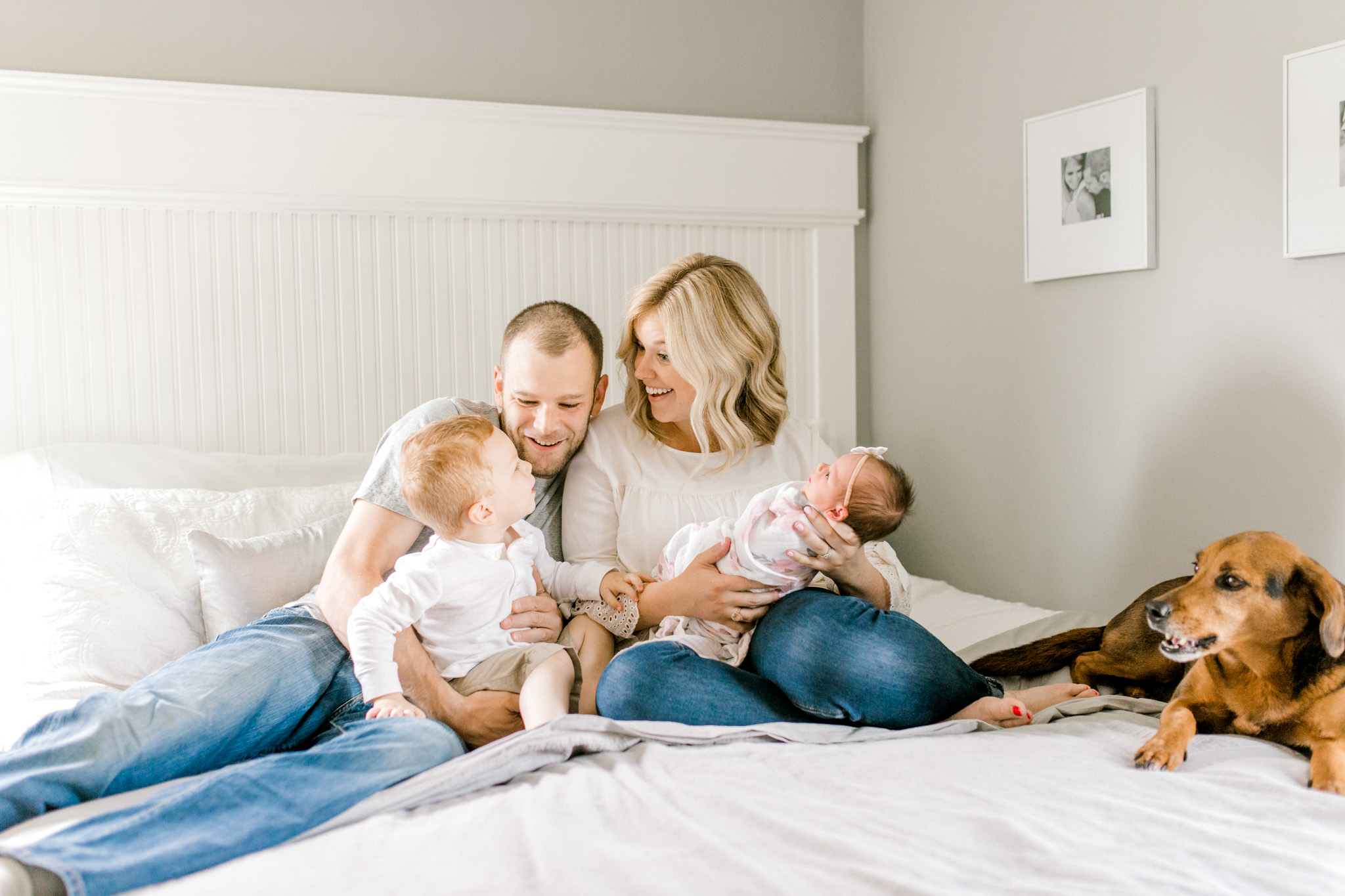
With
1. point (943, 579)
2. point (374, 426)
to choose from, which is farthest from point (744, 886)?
point (943, 579)

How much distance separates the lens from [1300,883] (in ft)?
2.74

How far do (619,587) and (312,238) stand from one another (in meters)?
1.33

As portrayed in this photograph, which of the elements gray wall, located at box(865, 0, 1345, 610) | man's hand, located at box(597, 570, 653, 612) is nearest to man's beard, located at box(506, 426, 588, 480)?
man's hand, located at box(597, 570, 653, 612)

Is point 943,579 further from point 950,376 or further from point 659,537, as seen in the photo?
point 659,537

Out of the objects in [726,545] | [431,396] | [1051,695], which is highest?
[431,396]

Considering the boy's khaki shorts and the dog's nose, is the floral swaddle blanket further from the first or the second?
the dog's nose

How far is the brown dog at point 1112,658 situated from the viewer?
1477 mm

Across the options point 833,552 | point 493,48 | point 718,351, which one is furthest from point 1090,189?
point 493,48

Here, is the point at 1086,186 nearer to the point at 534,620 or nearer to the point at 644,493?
the point at 644,493

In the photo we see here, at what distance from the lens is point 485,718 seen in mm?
1325

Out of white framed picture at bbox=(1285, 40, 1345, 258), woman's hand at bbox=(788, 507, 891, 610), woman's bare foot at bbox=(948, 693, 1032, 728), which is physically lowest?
woman's bare foot at bbox=(948, 693, 1032, 728)

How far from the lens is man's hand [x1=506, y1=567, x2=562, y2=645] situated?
1.42 m

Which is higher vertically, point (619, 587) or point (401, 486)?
point (401, 486)

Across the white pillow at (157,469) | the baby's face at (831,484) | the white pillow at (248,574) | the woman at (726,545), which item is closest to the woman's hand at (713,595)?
the woman at (726,545)
